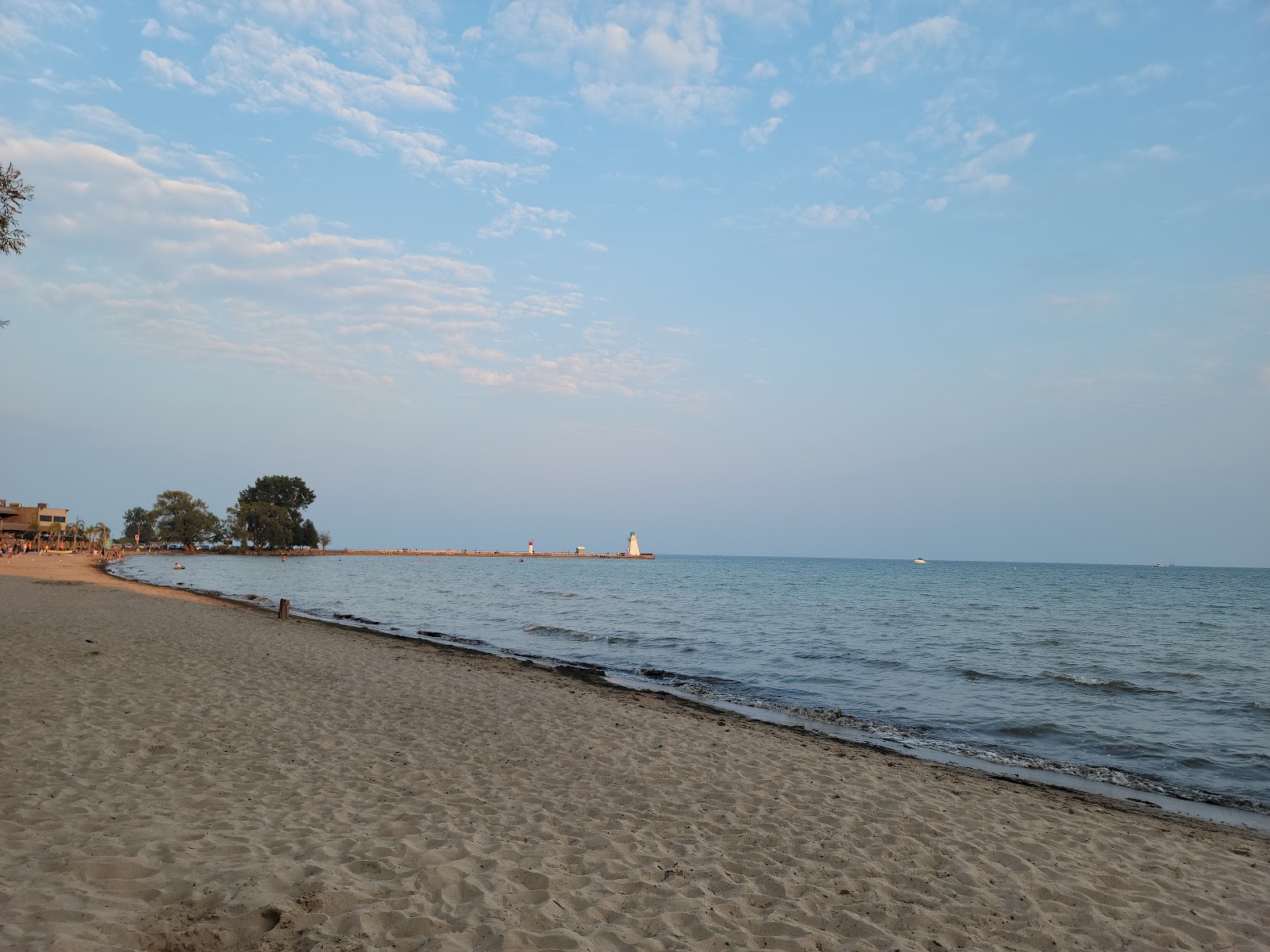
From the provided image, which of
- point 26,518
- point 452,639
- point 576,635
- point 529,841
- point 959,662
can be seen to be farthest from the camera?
point 26,518

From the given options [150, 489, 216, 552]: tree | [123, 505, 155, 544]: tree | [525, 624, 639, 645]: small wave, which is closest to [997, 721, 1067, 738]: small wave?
[525, 624, 639, 645]: small wave

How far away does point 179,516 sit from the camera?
111 metres

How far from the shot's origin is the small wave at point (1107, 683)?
17172mm

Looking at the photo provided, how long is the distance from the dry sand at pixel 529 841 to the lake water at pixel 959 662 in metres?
3.20

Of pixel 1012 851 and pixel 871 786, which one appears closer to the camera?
pixel 1012 851

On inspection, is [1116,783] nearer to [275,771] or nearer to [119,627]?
[275,771]

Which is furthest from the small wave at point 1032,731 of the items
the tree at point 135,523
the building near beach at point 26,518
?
the tree at point 135,523

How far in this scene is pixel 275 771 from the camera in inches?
290

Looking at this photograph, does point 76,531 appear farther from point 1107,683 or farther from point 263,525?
point 1107,683

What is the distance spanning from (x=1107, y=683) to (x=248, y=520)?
130399 mm

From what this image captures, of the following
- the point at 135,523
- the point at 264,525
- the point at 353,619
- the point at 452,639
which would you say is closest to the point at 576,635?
the point at 452,639

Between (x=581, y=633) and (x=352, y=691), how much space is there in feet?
47.6

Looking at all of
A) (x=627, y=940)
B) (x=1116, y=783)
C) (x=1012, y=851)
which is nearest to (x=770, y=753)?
(x=1012, y=851)

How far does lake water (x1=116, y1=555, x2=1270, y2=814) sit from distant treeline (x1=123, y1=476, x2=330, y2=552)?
3032 inches
